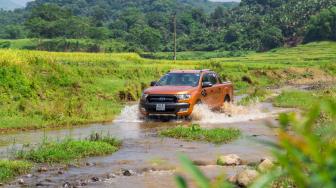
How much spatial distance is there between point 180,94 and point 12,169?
787cm

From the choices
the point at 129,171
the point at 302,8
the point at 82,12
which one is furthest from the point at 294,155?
the point at 82,12

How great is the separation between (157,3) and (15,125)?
185946mm

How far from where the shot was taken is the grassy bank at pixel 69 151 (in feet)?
34.2

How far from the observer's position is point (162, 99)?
54.2 feet

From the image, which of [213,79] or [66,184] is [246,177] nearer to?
[66,184]

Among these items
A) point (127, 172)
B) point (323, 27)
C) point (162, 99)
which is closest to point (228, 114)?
point (162, 99)

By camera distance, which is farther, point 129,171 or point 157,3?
point 157,3

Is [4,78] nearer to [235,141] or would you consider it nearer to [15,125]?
[15,125]

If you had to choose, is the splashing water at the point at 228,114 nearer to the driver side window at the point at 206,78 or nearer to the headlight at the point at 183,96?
the headlight at the point at 183,96

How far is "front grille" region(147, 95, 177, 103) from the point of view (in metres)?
16.4

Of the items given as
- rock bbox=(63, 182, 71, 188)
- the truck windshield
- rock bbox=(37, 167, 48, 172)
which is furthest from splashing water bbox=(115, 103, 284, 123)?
rock bbox=(63, 182, 71, 188)

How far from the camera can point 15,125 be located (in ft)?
52.0

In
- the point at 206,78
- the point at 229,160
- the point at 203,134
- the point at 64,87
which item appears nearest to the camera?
the point at 229,160

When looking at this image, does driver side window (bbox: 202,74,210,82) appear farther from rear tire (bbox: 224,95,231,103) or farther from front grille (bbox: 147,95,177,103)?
front grille (bbox: 147,95,177,103)
